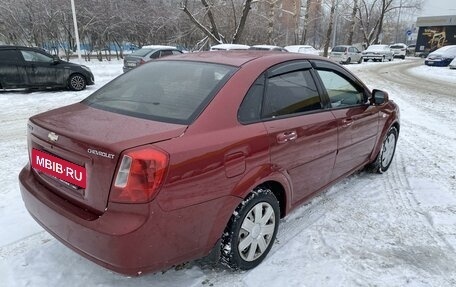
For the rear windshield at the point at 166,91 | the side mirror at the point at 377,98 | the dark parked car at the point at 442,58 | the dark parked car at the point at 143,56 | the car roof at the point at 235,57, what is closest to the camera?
the rear windshield at the point at 166,91

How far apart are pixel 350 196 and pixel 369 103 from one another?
43.4 inches

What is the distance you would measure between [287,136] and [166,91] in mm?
1012

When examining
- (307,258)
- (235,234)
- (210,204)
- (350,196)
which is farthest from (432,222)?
(210,204)

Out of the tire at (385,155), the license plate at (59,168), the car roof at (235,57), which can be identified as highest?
the car roof at (235,57)

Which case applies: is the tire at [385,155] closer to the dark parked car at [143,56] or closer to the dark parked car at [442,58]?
the dark parked car at [143,56]

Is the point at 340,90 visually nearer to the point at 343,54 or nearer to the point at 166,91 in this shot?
the point at 166,91

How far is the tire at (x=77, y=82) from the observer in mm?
12438

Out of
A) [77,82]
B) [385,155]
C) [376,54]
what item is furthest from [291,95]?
[376,54]

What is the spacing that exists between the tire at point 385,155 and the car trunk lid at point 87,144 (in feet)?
11.2

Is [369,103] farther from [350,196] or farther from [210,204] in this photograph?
[210,204]

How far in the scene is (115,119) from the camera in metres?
2.55

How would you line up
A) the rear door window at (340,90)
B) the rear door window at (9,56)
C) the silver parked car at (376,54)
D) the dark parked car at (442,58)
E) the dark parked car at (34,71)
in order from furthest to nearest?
the silver parked car at (376,54)
the dark parked car at (442,58)
the dark parked car at (34,71)
the rear door window at (9,56)
the rear door window at (340,90)

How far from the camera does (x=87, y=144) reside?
225cm

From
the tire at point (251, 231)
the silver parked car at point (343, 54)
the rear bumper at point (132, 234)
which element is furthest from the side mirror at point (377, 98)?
the silver parked car at point (343, 54)
